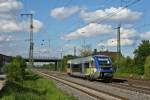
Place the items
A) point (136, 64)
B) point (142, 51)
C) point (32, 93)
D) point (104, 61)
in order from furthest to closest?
point (142, 51), point (136, 64), point (104, 61), point (32, 93)

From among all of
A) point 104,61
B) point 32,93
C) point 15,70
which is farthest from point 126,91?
point 15,70

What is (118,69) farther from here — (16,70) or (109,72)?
(109,72)

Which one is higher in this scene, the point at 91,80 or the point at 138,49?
the point at 138,49

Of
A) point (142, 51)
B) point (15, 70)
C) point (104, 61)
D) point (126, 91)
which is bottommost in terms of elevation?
point (126, 91)

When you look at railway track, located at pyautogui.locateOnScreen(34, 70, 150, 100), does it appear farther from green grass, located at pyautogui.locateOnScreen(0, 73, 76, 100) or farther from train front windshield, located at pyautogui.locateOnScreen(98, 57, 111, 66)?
train front windshield, located at pyautogui.locateOnScreen(98, 57, 111, 66)

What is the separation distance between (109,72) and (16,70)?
1670 cm

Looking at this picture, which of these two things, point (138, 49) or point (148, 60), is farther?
point (138, 49)

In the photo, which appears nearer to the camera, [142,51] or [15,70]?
[15,70]

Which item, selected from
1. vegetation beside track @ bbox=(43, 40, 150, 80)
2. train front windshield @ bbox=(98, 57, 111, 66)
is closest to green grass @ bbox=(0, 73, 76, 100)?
train front windshield @ bbox=(98, 57, 111, 66)

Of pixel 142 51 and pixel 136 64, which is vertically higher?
pixel 142 51

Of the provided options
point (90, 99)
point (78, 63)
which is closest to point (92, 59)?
point (78, 63)

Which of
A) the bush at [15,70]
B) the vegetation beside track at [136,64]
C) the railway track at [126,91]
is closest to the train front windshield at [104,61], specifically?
the railway track at [126,91]

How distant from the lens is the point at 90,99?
25.7m

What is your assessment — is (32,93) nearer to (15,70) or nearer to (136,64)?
(15,70)
